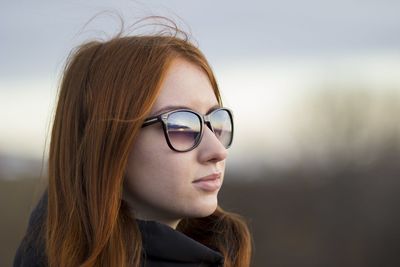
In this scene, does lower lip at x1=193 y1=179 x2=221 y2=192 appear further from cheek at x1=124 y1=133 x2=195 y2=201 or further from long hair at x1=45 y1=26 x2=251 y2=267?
long hair at x1=45 y1=26 x2=251 y2=267

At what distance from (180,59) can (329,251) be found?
70.4ft

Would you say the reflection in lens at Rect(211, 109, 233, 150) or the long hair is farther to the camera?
the reflection in lens at Rect(211, 109, 233, 150)

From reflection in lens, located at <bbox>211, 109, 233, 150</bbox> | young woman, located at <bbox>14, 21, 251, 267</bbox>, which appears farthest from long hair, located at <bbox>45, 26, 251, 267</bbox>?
reflection in lens, located at <bbox>211, 109, 233, 150</bbox>

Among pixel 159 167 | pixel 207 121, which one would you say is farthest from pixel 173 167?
pixel 207 121

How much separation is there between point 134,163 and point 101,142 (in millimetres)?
87

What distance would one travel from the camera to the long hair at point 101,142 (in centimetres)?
130

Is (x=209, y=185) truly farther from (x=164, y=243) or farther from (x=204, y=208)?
(x=164, y=243)

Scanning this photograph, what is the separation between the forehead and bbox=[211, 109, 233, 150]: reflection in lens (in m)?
0.03

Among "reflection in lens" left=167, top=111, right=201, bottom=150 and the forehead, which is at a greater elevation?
the forehead

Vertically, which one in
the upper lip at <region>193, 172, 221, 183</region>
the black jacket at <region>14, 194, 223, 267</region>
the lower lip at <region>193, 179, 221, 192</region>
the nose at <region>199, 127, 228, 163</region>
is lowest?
the black jacket at <region>14, 194, 223, 267</region>

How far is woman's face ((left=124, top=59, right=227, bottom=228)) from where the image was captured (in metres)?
1.32

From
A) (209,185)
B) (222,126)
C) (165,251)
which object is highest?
(222,126)

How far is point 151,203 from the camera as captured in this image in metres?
1.35

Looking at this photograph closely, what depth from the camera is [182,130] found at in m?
1.32
